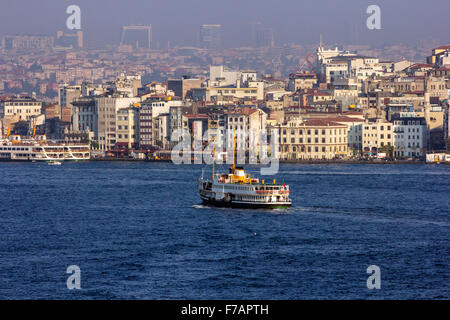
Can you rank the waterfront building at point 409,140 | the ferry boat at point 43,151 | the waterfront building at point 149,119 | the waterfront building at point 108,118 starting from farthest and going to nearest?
1. the waterfront building at point 108,118
2. the waterfront building at point 149,119
3. the ferry boat at point 43,151
4. the waterfront building at point 409,140

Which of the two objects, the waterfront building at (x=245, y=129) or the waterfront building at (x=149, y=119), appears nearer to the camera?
the waterfront building at (x=245, y=129)

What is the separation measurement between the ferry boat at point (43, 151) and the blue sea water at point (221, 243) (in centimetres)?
2277

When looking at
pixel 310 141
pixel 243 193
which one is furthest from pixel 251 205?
pixel 310 141

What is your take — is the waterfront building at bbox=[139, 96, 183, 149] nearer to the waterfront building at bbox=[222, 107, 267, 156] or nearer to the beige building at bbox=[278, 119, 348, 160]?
the waterfront building at bbox=[222, 107, 267, 156]

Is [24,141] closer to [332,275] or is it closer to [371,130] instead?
[371,130]

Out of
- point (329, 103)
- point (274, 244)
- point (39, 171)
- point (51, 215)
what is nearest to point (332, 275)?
point (274, 244)

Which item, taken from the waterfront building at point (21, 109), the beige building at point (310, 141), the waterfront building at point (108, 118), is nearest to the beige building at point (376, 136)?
the beige building at point (310, 141)

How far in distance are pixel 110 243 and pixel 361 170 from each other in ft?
95.2

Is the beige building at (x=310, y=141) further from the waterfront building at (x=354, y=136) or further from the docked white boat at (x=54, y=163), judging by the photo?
the docked white boat at (x=54, y=163)

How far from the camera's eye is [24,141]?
203ft

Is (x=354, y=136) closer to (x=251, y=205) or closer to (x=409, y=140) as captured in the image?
(x=409, y=140)

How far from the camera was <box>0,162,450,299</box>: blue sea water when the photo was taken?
1494 centimetres

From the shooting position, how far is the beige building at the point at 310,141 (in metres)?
55.3

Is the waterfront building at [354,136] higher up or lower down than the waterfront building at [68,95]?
lower down
